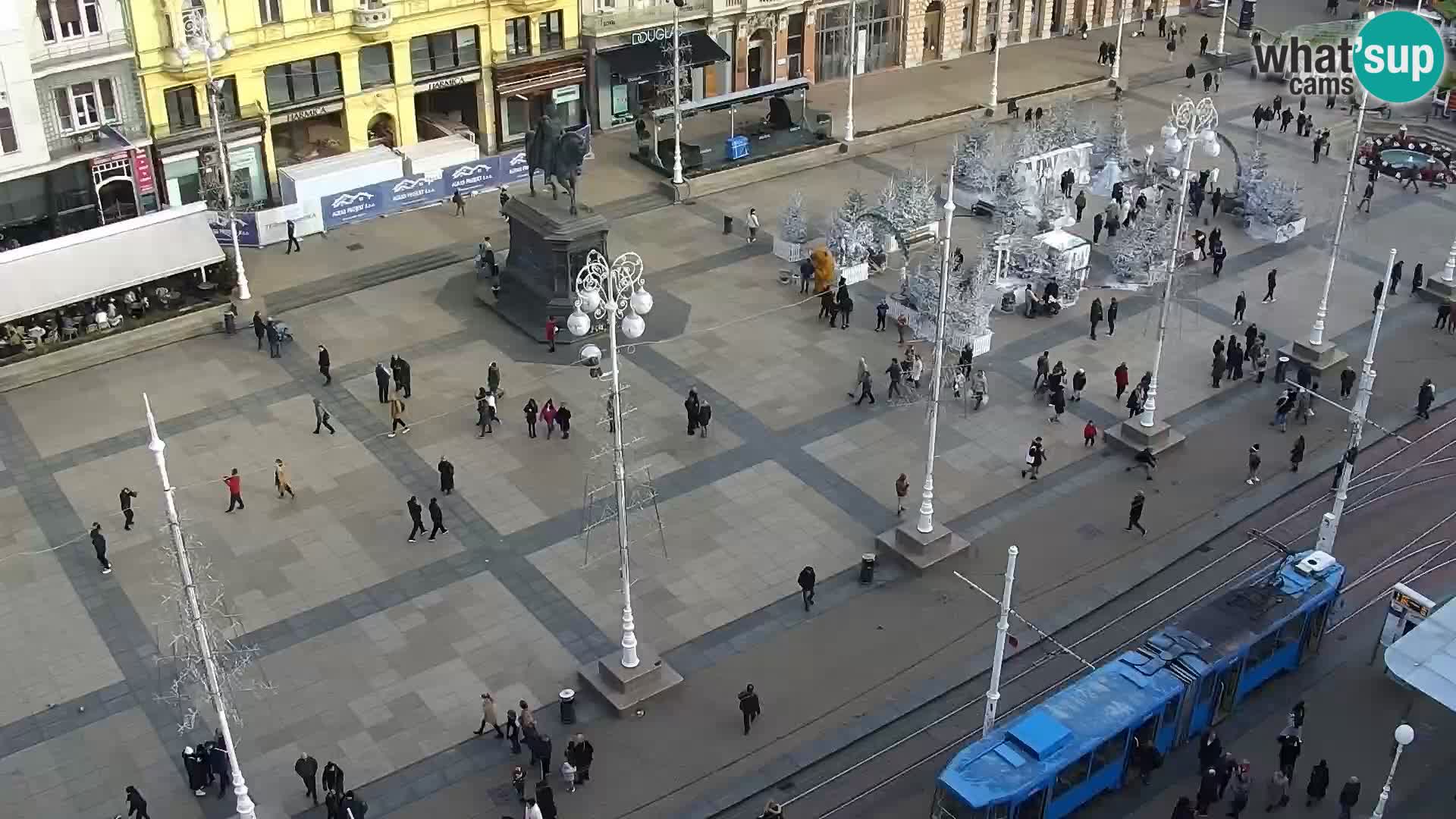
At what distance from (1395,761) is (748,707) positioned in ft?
42.0

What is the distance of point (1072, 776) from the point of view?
2859cm

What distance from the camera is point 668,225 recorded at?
5650cm

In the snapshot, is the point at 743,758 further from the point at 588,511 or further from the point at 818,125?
the point at 818,125

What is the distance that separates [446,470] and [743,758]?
1281cm

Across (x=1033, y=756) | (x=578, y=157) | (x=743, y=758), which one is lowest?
(x=743, y=758)

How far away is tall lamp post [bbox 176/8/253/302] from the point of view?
47.9 meters

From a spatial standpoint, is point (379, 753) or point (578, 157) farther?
point (578, 157)

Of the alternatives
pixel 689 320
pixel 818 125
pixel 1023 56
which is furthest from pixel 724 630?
pixel 1023 56

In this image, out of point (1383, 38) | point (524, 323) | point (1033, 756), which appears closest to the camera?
point (1033, 756)

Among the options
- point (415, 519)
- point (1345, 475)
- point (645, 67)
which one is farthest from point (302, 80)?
point (1345, 475)

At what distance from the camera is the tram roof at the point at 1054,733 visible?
27.6 meters

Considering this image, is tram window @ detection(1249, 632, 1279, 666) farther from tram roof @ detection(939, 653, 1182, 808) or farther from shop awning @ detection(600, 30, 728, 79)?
shop awning @ detection(600, 30, 728, 79)

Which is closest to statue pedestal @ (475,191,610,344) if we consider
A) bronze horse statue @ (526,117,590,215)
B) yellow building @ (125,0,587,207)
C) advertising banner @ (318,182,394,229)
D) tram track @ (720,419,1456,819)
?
bronze horse statue @ (526,117,590,215)

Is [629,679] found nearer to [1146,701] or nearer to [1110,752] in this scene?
[1110,752]
